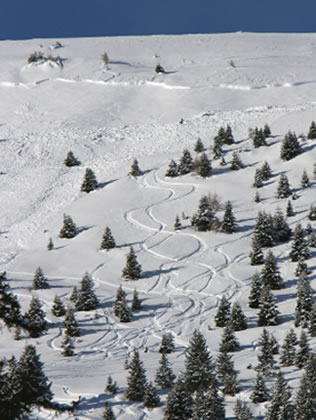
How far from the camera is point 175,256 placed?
4231 cm

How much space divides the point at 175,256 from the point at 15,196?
71.9ft

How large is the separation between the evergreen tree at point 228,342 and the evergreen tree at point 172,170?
29.4 meters

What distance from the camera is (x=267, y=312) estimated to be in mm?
30750

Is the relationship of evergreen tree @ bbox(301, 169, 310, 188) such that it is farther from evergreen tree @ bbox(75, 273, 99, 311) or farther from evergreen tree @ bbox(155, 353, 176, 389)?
evergreen tree @ bbox(155, 353, 176, 389)

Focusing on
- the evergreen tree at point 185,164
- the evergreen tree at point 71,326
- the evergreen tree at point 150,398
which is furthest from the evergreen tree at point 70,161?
the evergreen tree at point 150,398

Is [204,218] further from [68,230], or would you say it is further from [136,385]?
[136,385]

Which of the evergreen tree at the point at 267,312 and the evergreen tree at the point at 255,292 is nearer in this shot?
the evergreen tree at the point at 267,312

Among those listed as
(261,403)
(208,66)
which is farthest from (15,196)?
(208,66)

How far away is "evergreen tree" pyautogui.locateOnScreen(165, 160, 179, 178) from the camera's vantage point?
55594 millimetres

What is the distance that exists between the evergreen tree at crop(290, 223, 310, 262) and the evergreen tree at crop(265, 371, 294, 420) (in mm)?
20441

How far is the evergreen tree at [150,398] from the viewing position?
21.4 metres

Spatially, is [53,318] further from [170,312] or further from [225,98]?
[225,98]

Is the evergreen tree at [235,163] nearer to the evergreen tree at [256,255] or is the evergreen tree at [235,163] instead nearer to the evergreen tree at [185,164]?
the evergreen tree at [185,164]

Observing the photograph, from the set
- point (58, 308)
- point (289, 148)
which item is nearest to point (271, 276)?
point (58, 308)
